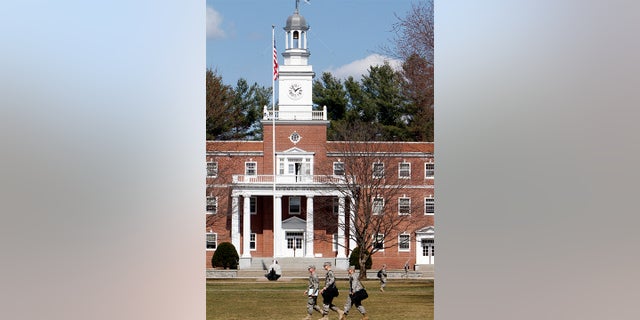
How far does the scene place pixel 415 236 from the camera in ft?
150

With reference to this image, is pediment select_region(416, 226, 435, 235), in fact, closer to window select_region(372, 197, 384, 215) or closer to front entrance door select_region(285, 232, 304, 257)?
window select_region(372, 197, 384, 215)

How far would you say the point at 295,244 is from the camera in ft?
157

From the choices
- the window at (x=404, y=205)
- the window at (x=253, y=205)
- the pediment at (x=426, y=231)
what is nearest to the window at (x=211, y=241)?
the window at (x=253, y=205)

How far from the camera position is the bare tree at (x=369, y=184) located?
38.6m

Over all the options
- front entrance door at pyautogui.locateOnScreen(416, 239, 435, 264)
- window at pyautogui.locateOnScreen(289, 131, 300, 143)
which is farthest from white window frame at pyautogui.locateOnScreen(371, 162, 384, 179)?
window at pyautogui.locateOnScreen(289, 131, 300, 143)

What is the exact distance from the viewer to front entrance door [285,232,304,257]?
4766cm

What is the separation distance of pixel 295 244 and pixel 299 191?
2.74 m

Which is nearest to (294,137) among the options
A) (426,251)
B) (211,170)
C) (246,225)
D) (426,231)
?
(246,225)

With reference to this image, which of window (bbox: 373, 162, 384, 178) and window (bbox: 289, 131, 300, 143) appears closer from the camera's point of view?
window (bbox: 373, 162, 384, 178)

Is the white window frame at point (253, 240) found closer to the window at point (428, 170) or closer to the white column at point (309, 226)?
the white column at point (309, 226)

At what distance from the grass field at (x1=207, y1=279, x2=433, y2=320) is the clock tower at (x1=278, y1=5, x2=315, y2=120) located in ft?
→ 61.4
